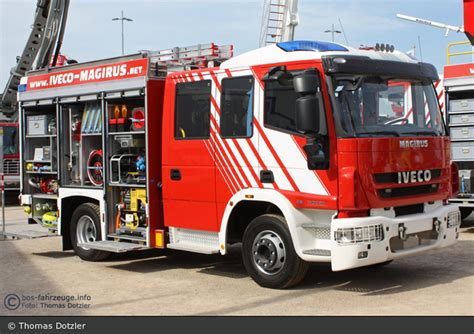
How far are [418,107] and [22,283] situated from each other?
18.1ft

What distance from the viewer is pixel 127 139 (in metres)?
9.67

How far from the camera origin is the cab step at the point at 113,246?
923 centimetres

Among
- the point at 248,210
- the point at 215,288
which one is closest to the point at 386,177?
the point at 248,210

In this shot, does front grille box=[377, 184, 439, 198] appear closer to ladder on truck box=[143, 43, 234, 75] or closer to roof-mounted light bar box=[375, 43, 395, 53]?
roof-mounted light bar box=[375, 43, 395, 53]

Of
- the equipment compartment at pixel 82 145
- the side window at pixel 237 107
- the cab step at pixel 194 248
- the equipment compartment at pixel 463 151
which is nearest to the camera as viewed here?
the side window at pixel 237 107

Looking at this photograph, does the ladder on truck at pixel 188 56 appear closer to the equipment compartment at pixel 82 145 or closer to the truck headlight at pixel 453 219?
the equipment compartment at pixel 82 145

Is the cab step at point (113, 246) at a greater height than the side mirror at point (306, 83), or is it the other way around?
the side mirror at point (306, 83)

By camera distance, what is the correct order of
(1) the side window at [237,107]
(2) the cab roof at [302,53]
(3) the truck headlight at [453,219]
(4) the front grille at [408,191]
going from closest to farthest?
(4) the front grille at [408,191]
(2) the cab roof at [302,53]
(1) the side window at [237,107]
(3) the truck headlight at [453,219]

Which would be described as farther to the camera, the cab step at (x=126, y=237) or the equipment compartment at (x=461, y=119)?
the equipment compartment at (x=461, y=119)

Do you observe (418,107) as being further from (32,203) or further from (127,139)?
(32,203)

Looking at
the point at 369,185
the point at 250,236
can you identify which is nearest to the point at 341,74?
the point at 369,185

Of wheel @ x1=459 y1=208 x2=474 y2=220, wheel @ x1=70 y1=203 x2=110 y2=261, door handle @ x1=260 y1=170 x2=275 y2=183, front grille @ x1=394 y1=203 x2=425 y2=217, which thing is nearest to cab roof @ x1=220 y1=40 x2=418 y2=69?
door handle @ x1=260 y1=170 x2=275 y2=183

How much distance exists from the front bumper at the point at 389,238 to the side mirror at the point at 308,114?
1022mm
